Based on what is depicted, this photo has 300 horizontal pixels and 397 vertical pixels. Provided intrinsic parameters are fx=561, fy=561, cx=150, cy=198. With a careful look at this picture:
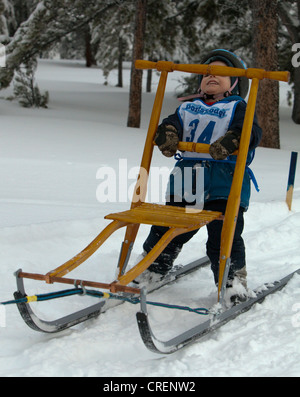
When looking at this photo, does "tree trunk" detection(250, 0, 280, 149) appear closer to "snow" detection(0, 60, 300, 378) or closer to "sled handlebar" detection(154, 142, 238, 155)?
"snow" detection(0, 60, 300, 378)

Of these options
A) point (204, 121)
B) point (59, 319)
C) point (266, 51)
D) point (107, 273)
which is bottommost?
point (107, 273)

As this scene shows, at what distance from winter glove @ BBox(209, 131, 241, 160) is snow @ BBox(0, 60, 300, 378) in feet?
3.42

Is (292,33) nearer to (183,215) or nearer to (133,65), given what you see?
(133,65)

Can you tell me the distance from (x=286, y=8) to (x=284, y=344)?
43.6ft

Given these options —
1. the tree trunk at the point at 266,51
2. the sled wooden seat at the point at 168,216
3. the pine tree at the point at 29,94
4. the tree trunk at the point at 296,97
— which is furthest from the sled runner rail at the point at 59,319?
the tree trunk at the point at 296,97

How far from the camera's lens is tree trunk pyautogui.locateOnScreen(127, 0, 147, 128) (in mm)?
13086

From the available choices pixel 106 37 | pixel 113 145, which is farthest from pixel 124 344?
pixel 106 37

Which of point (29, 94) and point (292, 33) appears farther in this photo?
point (29, 94)

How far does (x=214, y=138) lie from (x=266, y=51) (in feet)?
27.0

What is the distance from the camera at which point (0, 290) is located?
3.87m

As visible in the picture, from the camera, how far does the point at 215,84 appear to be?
12.4ft

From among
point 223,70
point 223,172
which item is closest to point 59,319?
point 223,172

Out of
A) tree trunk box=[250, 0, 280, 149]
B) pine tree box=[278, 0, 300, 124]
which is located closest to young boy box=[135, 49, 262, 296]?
tree trunk box=[250, 0, 280, 149]

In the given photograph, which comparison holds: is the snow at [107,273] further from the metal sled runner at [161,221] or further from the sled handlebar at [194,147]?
the sled handlebar at [194,147]
